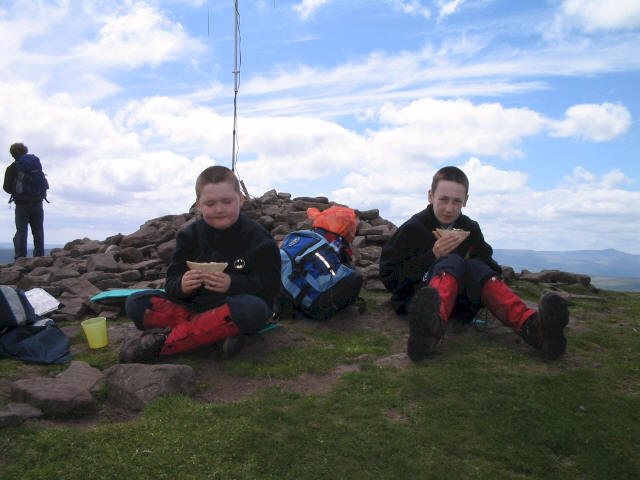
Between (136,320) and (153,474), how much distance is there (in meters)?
2.76

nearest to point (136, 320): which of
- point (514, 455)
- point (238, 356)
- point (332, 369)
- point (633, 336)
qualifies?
point (238, 356)

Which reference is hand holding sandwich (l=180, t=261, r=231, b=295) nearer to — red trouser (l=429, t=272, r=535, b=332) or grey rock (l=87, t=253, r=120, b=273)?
red trouser (l=429, t=272, r=535, b=332)

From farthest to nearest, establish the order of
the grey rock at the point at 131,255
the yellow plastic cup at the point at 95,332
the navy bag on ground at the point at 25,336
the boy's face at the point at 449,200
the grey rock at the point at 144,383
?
the grey rock at the point at 131,255 < the boy's face at the point at 449,200 < the yellow plastic cup at the point at 95,332 < the navy bag on ground at the point at 25,336 < the grey rock at the point at 144,383

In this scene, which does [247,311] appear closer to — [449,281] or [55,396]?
[55,396]

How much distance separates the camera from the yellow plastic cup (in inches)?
226

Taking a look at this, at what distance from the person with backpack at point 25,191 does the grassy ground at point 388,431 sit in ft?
30.5

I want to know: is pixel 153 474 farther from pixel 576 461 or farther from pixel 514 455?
pixel 576 461

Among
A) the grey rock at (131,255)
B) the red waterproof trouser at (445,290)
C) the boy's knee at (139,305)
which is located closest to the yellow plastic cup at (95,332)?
the boy's knee at (139,305)

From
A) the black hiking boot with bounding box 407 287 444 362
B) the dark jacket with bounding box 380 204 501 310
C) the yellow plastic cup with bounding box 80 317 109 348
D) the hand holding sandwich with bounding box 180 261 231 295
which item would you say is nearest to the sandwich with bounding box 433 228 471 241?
the dark jacket with bounding box 380 204 501 310

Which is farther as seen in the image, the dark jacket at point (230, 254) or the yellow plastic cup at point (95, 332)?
the yellow plastic cup at point (95, 332)

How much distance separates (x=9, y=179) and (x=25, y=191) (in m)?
0.46

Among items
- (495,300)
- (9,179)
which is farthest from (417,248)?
(9,179)

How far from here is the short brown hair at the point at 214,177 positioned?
5309 mm

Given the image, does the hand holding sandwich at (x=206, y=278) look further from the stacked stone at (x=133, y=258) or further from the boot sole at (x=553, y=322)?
the boot sole at (x=553, y=322)
